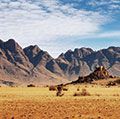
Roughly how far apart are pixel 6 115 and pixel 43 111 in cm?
314

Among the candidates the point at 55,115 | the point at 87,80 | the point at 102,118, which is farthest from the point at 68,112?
the point at 87,80

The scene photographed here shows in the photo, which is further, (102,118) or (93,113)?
(93,113)

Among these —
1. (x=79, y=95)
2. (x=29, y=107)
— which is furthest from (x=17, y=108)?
(x=79, y=95)

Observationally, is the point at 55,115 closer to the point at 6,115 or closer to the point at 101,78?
the point at 6,115

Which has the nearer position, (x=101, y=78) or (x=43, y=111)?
(x=43, y=111)

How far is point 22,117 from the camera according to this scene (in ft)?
79.1

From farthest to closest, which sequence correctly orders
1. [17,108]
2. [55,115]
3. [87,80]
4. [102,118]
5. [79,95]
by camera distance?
[87,80] < [79,95] < [17,108] < [55,115] < [102,118]

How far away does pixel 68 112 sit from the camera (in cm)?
2636

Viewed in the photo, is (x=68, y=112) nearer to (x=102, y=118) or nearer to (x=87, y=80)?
(x=102, y=118)

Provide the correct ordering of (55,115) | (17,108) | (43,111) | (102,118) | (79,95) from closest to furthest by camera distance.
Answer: (102,118) < (55,115) < (43,111) < (17,108) < (79,95)

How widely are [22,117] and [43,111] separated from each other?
3.08m

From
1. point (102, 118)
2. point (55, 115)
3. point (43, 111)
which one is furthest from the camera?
point (43, 111)

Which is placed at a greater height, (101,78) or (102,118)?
(101,78)

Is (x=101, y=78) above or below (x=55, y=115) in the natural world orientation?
above
